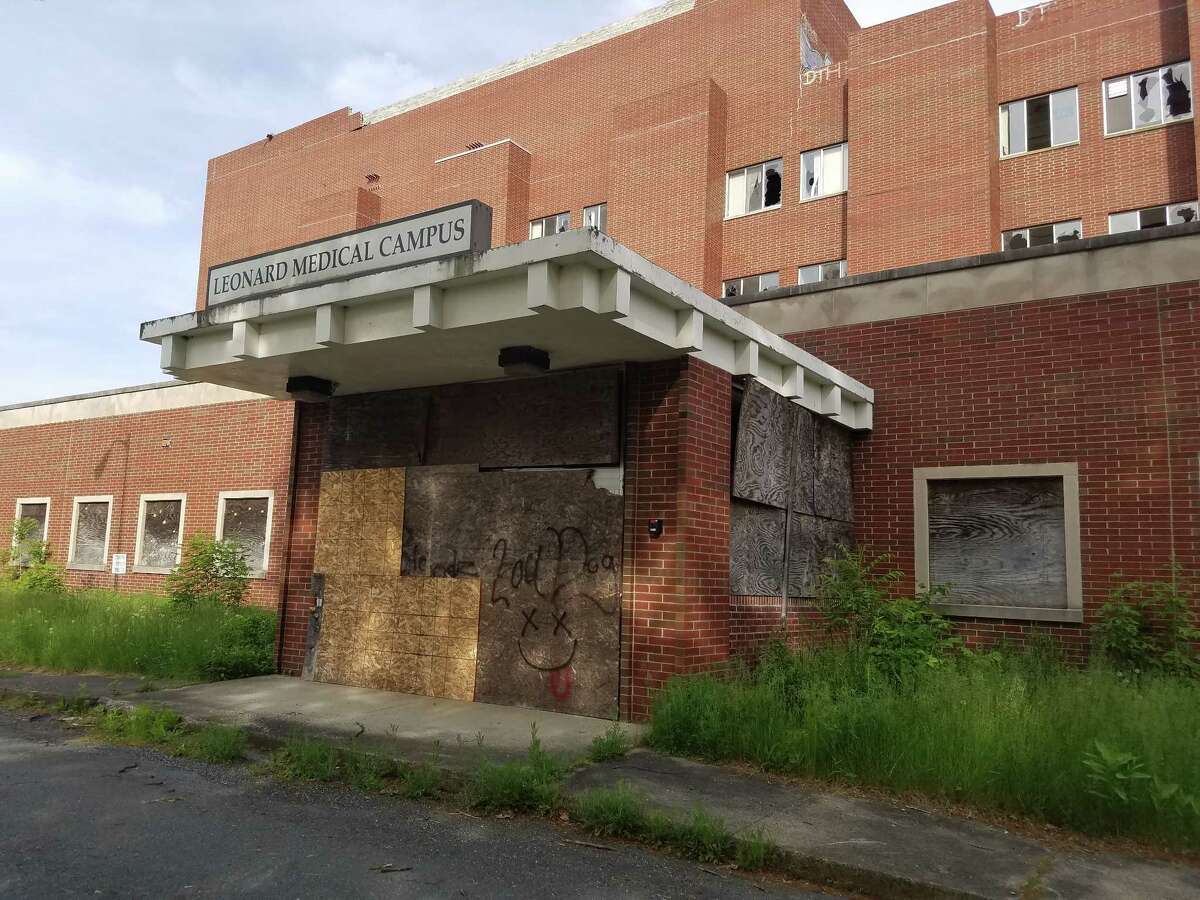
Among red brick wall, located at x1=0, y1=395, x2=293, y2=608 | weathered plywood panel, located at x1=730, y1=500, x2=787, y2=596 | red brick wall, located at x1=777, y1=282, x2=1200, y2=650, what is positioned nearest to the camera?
weathered plywood panel, located at x1=730, y1=500, x2=787, y2=596

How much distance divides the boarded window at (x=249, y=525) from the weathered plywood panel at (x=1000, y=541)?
10662mm

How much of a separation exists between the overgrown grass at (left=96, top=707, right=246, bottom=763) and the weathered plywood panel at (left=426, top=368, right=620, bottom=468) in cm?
339

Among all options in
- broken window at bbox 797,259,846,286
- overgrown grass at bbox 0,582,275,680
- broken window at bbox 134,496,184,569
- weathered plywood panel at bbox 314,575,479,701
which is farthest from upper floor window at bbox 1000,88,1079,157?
broken window at bbox 134,496,184,569

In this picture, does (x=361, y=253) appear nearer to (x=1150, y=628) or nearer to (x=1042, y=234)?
(x=1150, y=628)

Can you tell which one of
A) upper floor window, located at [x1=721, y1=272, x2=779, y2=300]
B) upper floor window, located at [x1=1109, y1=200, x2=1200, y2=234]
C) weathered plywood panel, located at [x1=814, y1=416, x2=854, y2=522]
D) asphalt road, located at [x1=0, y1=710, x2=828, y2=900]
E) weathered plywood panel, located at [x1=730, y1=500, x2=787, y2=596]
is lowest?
asphalt road, located at [x1=0, y1=710, x2=828, y2=900]

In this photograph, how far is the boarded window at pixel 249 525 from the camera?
49.6 ft

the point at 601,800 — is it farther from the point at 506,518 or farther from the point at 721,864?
the point at 506,518

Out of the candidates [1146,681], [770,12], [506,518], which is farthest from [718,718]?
[770,12]

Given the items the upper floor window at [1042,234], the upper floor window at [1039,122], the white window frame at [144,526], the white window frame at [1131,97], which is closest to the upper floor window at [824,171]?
the upper floor window at [1039,122]

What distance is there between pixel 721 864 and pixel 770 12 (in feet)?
87.1

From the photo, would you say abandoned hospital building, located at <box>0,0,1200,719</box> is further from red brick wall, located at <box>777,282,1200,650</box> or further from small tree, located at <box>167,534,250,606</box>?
small tree, located at <box>167,534,250,606</box>

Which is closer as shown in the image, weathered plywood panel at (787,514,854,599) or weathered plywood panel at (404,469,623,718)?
weathered plywood panel at (404,469,623,718)

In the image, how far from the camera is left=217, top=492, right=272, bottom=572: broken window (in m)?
15.1

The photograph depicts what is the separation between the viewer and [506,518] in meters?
8.89
